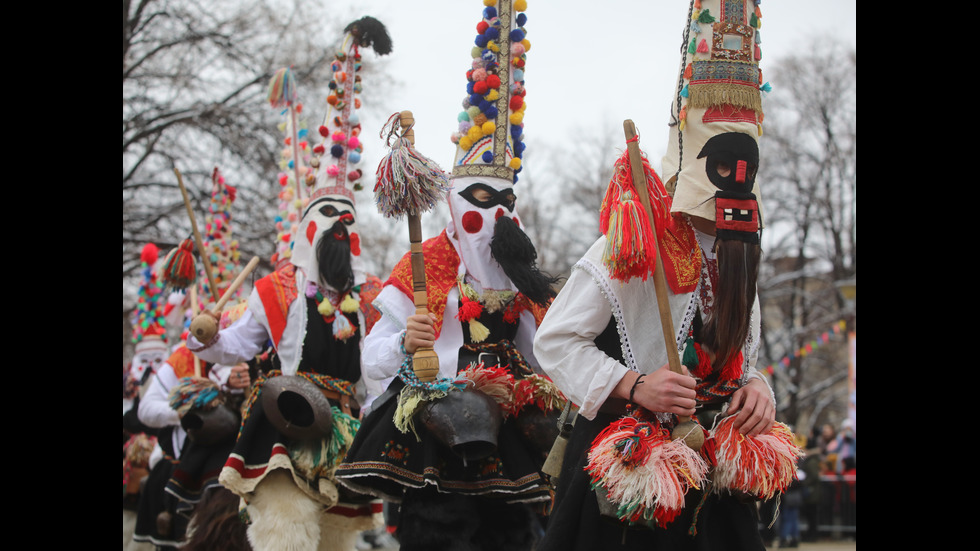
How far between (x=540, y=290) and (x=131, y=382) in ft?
21.0

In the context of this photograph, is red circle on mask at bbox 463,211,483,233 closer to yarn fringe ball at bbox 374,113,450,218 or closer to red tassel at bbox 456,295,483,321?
red tassel at bbox 456,295,483,321

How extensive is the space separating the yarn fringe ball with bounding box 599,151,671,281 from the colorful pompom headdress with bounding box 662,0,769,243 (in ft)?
0.57

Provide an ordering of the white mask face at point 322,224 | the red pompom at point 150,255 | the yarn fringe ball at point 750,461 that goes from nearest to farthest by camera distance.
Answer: the yarn fringe ball at point 750,461 → the white mask face at point 322,224 → the red pompom at point 150,255

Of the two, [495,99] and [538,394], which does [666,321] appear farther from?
[495,99]

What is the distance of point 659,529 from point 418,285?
189 centimetres

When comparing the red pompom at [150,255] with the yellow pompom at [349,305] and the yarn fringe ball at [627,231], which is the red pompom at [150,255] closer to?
the yellow pompom at [349,305]

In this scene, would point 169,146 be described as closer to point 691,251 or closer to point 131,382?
point 131,382

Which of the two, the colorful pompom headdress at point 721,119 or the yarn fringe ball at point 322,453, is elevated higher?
the colorful pompom headdress at point 721,119

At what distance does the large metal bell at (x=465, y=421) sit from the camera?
4559mm

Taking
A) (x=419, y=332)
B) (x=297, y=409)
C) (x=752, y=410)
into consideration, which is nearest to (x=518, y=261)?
(x=419, y=332)

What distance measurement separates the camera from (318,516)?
19.3 ft

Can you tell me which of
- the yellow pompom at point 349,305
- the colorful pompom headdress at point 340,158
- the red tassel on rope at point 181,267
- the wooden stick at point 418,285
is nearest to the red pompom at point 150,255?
the red tassel on rope at point 181,267

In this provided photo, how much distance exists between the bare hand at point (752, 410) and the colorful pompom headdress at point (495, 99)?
2.39 meters

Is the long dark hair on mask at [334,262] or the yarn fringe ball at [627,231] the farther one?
the long dark hair on mask at [334,262]
